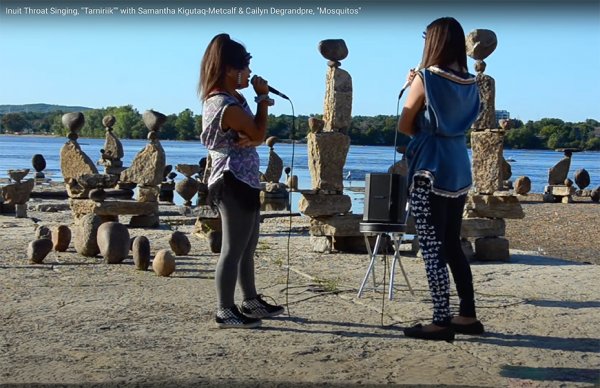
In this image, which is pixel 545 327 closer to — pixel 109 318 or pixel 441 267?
pixel 441 267

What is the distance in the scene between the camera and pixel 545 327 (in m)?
5.96

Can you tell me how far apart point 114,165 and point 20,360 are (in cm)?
1417

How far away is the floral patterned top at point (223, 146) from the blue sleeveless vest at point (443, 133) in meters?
1.00

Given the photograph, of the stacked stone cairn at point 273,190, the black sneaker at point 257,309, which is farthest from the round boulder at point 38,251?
the stacked stone cairn at point 273,190

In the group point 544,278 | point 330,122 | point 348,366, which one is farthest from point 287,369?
point 330,122

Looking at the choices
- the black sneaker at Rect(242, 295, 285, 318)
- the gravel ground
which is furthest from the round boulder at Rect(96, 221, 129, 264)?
the gravel ground

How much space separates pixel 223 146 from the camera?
5652mm

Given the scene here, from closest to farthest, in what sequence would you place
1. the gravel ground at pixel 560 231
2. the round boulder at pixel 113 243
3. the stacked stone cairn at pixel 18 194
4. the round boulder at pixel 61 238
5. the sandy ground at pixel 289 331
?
1. the sandy ground at pixel 289 331
2. the round boulder at pixel 113 243
3. the round boulder at pixel 61 238
4. the gravel ground at pixel 560 231
5. the stacked stone cairn at pixel 18 194

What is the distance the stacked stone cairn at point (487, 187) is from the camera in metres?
9.44

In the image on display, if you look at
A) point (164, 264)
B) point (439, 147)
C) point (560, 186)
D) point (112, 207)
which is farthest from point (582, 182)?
point (439, 147)

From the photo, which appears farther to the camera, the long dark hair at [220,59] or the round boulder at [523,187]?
the round boulder at [523,187]

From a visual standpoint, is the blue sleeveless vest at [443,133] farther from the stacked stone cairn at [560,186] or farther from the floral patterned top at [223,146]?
the stacked stone cairn at [560,186]

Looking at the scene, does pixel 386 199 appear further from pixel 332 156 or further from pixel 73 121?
pixel 73 121

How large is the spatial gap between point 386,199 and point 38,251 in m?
3.53
